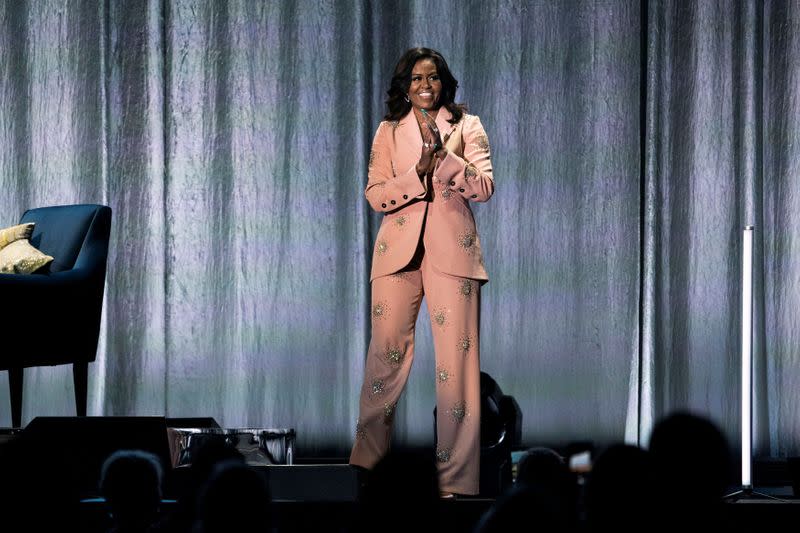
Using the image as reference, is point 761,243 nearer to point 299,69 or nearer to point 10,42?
point 299,69

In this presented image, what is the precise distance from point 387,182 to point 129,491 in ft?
6.19

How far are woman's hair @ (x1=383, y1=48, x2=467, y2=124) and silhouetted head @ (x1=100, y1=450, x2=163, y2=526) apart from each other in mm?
1939

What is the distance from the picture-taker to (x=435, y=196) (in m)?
2.72

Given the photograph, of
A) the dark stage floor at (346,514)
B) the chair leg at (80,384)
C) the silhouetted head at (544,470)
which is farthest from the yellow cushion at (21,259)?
the silhouetted head at (544,470)

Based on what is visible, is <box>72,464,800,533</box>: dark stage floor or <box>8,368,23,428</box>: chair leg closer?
<box>72,464,800,533</box>: dark stage floor

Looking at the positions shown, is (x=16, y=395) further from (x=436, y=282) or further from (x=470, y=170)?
(x=470, y=170)

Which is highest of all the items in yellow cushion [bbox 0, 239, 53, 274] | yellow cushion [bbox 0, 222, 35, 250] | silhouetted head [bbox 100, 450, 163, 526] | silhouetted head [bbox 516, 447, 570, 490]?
yellow cushion [bbox 0, 222, 35, 250]

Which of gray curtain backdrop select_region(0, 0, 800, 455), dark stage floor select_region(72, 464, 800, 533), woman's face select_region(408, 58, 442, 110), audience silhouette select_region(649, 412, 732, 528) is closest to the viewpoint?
audience silhouette select_region(649, 412, 732, 528)

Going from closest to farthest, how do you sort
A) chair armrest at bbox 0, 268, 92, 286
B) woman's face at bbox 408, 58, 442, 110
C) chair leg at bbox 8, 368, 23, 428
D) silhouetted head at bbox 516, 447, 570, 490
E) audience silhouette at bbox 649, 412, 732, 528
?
audience silhouette at bbox 649, 412, 732, 528
silhouetted head at bbox 516, 447, 570, 490
woman's face at bbox 408, 58, 442, 110
chair armrest at bbox 0, 268, 92, 286
chair leg at bbox 8, 368, 23, 428

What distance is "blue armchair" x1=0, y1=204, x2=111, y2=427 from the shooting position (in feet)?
11.2

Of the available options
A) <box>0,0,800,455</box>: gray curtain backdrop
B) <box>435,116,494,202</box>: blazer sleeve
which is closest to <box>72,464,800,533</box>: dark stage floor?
<box>435,116,494,202</box>: blazer sleeve

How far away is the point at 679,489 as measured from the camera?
0.75 meters

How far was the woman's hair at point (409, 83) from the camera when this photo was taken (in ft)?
8.86

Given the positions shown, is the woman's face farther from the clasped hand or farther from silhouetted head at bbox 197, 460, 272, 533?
silhouetted head at bbox 197, 460, 272, 533
